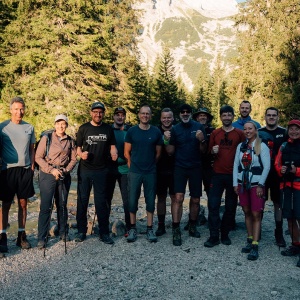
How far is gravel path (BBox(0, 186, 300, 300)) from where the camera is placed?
4445mm

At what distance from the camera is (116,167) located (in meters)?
6.80

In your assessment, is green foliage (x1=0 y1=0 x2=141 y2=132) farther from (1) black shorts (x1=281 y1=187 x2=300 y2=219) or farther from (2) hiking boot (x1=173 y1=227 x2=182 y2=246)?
(1) black shorts (x1=281 y1=187 x2=300 y2=219)

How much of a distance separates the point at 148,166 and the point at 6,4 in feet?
61.5

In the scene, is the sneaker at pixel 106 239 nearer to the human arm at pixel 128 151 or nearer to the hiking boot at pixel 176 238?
the hiking boot at pixel 176 238

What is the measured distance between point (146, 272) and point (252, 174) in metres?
2.59

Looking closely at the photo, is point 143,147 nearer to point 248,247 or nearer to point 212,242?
point 212,242

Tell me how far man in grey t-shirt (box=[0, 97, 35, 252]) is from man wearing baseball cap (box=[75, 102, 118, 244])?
987 mm

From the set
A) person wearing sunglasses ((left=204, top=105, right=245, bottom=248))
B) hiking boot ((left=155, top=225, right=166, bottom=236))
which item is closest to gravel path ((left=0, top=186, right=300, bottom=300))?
hiking boot ((left=155, top=225, right=166, bottom=236))

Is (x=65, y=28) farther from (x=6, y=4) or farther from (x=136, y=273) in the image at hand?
(x=136, y=273)

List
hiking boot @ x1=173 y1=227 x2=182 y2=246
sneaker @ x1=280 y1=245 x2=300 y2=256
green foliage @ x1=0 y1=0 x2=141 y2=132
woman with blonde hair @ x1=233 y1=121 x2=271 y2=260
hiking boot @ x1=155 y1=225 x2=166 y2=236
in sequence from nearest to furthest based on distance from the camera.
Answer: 1. woman with blonde hair @ x1=233 y1=121 x2=271 y2=260
2. sneaker @ x1=280 y1=245 x2=300 y2=256
3. hiking boot @ x1=173 y1=227 x2=182 y2=246
4. hiking boot @ x1=155 y1=225 x2=166 y2=236
5. green foliage @ x1=0 y1=0 x2=141 y2=132

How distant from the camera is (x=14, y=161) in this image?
5758 mm

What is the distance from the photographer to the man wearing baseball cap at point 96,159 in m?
6.18

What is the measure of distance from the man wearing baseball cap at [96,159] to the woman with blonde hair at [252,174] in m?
2.43

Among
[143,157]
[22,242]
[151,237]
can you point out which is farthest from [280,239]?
[22,242]
